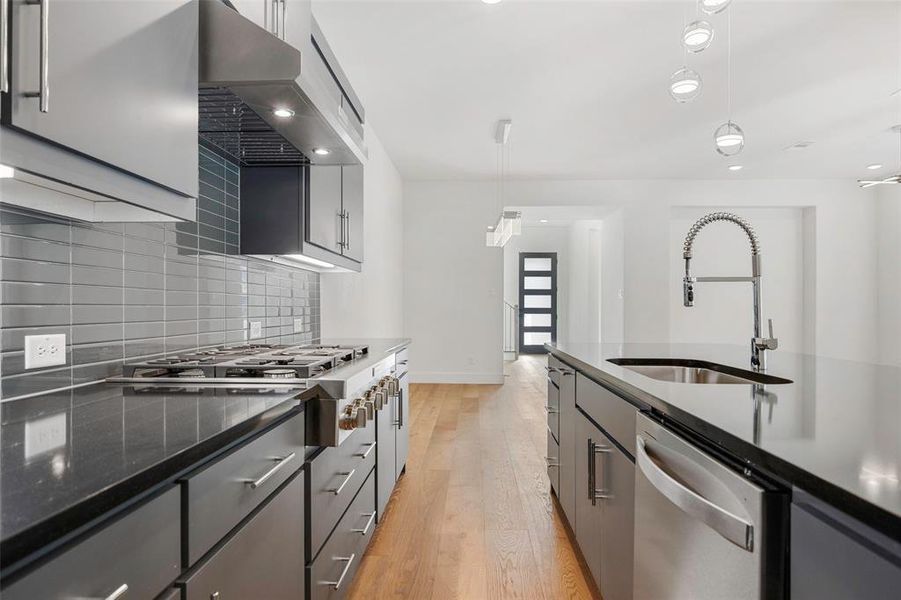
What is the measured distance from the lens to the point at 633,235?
6.67 m

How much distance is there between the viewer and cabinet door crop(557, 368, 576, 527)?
6.95 feet

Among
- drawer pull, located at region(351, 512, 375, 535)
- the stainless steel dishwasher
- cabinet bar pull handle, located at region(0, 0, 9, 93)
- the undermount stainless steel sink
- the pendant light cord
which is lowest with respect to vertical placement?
drawer pull, located at region(351, 512, 375, 535)

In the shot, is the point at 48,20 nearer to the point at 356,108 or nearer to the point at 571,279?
the point at 356,108

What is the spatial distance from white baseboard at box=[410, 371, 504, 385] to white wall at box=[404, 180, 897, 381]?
0.04ft

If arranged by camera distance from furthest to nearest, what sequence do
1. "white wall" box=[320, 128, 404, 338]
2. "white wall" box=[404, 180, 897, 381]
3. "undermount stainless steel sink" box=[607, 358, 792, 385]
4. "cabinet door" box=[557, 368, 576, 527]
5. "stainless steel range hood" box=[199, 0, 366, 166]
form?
"white wall" box=[404, 180, 897, 381] < "white wall" box=[320, 128, 404, 338] < "cabinet door" box=[557, 368, 576, 527] < "undermount stainless steel sink" box=[607, 358, 792, 385] < "stainless steel range hood" box=[199, 0, 366, 166]

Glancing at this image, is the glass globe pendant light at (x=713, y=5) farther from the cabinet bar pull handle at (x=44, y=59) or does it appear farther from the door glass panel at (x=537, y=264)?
the door glass panel at (x=537, y=264)

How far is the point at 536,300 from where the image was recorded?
10.8m

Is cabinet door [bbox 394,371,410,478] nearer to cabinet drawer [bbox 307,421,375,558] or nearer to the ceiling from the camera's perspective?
cabinet drawer [bbox 307,421,375,558]

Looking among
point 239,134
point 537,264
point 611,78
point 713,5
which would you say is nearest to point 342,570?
point 239,134

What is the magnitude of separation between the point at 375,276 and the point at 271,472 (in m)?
3.92

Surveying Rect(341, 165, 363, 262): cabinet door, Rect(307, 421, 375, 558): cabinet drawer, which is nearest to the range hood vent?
Rect(341, 165, 363, 262): cabinet door

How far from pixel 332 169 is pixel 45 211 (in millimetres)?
1426

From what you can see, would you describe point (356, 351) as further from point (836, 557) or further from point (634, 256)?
point (634, 256)

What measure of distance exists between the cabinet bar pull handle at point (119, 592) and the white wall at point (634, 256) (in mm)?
6060
